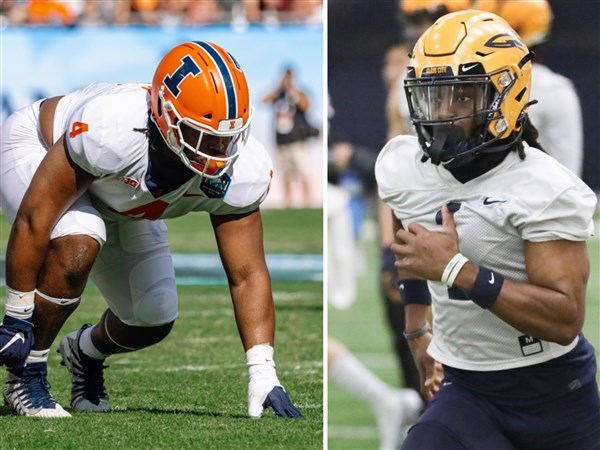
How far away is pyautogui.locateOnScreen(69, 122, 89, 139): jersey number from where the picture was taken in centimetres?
381

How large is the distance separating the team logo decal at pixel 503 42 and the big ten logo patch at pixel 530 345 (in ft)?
2.52

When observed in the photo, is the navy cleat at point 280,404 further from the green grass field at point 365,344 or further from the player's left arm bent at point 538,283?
the green grass field at point 365,344

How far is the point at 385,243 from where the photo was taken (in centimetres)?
554

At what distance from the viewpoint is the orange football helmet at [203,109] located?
12.2 ft

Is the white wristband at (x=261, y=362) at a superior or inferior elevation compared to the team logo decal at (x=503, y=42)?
inferior

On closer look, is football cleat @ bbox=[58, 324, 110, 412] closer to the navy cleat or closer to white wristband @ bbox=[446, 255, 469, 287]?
the navy cleat

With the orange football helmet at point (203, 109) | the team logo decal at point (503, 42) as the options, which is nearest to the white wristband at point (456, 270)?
the team logo decal at point (503, 42)

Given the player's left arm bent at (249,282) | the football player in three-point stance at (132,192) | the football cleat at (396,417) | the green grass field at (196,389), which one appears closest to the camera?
the green grass field at (196,389)

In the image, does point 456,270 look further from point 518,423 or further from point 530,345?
point 518,423

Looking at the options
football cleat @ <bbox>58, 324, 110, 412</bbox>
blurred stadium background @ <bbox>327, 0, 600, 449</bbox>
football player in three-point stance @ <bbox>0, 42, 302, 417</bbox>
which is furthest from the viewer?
blurred stadium background @ <bbox>327, 0, 600, 449</bbox>

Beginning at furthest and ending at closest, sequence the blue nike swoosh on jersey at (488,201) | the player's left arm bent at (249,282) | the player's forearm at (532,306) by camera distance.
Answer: the player's left arm bent at (249,282) < the blue nike swoosh on jersey at (488,201) < the player's forearm at (532,306)

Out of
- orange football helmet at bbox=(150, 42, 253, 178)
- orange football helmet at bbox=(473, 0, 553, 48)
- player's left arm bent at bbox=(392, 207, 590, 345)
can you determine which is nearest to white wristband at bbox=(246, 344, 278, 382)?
orange football helmet at bbox=(150, 42, 253, 178)

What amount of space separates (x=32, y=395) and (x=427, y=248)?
6.02 feet

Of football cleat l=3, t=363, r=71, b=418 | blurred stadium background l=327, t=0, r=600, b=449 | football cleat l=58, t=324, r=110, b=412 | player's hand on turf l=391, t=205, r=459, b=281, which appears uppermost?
player's hand on turf l=391, t=205, r=459, b=281
